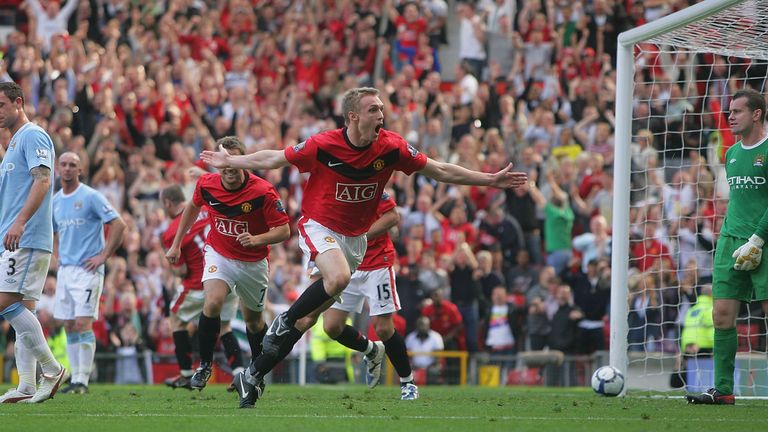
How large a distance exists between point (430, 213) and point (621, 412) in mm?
11058

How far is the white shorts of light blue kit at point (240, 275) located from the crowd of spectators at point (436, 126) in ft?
19.3

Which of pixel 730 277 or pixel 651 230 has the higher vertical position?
pixel 651 230

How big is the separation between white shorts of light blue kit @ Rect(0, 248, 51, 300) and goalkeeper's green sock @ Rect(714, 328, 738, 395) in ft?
19.4

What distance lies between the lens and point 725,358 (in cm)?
1123

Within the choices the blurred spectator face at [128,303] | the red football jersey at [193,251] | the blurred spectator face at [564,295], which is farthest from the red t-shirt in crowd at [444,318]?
the red football jersey at [193,251]

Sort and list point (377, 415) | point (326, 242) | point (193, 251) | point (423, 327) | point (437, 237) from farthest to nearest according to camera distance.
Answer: point (437, 237), point (423, 327), point (193, 251), point (326, 242), point (377, 415)

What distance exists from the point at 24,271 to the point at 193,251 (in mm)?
3978

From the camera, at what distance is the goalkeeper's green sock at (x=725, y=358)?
11.2m

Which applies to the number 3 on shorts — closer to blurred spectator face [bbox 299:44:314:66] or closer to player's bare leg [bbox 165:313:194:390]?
player's bare leg [bbox 165:313:194:390]

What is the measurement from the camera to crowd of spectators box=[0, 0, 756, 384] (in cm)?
1906

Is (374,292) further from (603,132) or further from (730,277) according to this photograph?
(603,132)

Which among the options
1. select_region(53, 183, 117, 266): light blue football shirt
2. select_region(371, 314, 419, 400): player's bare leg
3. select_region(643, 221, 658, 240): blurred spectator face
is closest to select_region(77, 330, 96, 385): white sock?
select_region(53, 183, 117, 266): light blue football shirt

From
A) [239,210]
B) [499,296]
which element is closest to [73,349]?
[239,210]

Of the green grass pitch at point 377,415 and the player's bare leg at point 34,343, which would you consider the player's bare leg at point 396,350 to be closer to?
the green grass pitch at point 377,415
